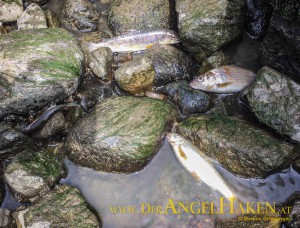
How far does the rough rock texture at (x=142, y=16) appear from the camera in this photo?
22.5 ft

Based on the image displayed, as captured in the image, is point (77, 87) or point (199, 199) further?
point (77, 87)

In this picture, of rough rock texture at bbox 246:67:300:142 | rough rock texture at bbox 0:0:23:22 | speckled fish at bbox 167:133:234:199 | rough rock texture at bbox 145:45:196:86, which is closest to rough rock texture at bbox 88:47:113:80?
rough rock texture at bbox 145:45:196:86

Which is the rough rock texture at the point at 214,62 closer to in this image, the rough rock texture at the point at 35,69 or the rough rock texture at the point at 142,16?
the rough rock texture at the point at 142,16

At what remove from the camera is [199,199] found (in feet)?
16.6

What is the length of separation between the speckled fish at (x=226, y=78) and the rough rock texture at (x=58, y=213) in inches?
114

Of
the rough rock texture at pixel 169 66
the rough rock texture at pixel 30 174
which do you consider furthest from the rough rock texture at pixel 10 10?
the rough rock texture at pixel 30 174

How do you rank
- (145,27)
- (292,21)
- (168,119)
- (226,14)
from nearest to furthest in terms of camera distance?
(292,21) → (168,119) → (226,14) → (145,27)

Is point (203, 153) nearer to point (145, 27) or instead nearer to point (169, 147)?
point (169, 147)

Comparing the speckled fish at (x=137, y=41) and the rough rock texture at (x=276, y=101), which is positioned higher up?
the speckled fish at (x=137, y=41)

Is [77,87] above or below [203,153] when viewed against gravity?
above

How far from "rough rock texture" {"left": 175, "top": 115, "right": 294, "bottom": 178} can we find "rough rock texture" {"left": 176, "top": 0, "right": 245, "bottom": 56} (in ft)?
5.18

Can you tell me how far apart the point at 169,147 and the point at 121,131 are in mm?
874

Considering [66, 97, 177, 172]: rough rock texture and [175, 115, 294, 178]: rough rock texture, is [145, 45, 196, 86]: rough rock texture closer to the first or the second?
[66, 97, 177, 172]: rough rock texture

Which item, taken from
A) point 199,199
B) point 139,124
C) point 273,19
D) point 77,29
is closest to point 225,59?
point 273,19
